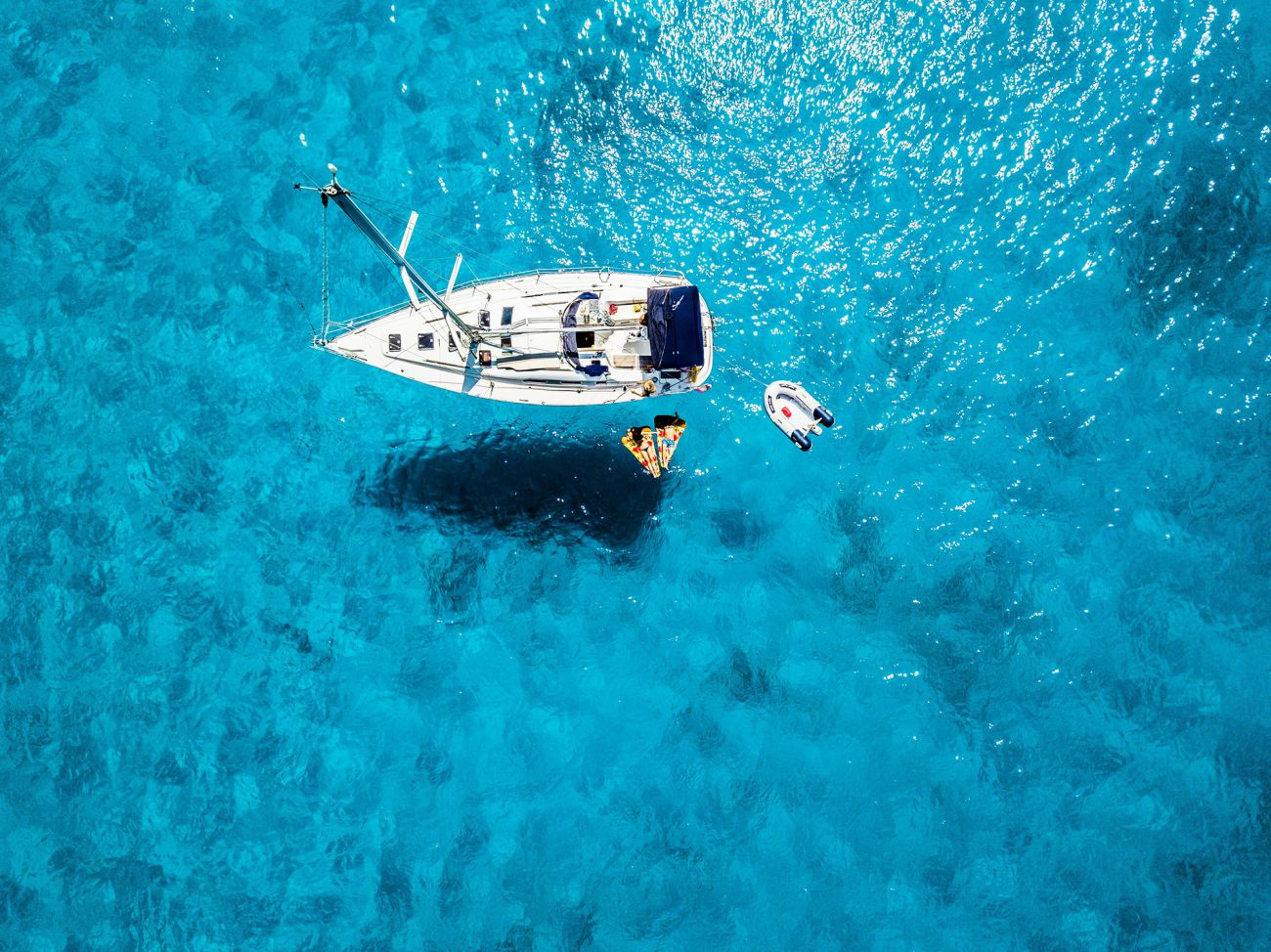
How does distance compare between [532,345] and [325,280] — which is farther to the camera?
[325,280]

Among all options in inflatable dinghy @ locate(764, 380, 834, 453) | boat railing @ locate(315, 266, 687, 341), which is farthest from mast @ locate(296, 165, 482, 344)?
inflatable dinghy @ locate(764, 380, 834, 453)

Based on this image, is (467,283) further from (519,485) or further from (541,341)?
(519,485)

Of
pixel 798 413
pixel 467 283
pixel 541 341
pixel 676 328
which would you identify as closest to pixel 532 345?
pixel 541 341

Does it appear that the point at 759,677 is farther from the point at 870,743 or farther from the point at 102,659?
the point at 102,659

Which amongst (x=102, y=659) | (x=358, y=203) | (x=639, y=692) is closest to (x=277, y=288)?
(x=358, y=203)

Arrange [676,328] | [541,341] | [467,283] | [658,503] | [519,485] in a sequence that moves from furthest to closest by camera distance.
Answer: [519,485]
[658,503]
[467,283]
[541,341]
[676,328]

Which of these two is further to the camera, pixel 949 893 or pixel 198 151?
pixel 198 151

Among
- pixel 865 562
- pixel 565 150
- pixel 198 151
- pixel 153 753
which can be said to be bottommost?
pixel 153 753

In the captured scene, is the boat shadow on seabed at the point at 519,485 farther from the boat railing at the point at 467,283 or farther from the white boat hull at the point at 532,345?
the boat railing at the point at 467,283
